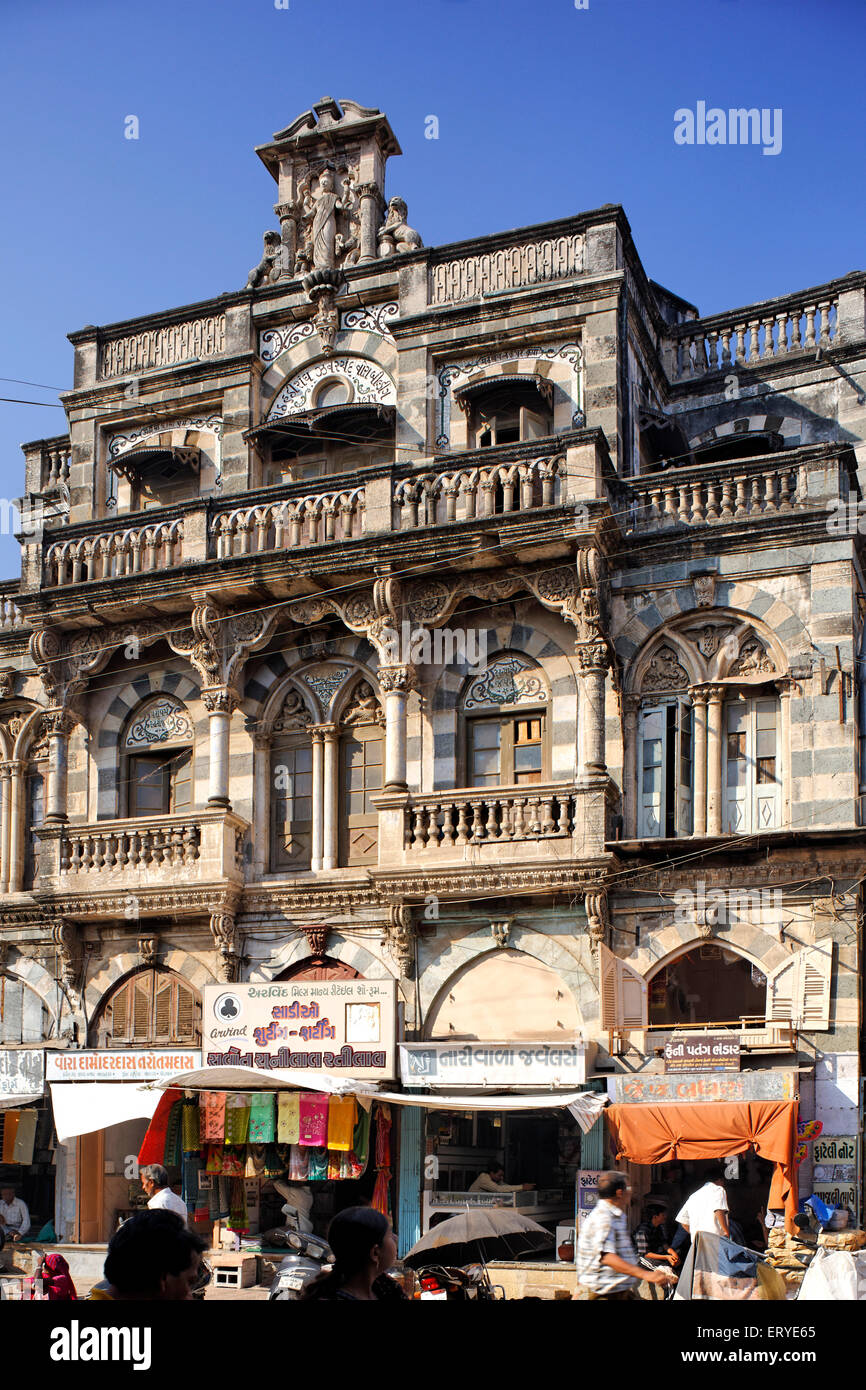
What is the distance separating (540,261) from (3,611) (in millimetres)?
10849

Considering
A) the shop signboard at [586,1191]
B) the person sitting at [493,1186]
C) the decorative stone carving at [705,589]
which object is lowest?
the person sitting at [493,1186]

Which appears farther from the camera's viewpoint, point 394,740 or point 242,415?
point 242,415

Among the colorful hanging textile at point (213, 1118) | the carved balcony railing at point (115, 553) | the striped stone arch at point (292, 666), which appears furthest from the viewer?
the carved balcony railing at point (115, 553)

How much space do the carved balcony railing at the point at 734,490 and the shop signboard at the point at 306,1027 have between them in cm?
744

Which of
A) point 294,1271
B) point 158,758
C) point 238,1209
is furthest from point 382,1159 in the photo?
point 158,758

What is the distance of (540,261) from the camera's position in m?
22.1

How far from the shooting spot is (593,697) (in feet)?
65.0

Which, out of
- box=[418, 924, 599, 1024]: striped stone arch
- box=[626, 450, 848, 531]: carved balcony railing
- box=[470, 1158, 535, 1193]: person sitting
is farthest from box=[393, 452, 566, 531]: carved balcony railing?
box=[470, 1158, 535, 1193]: person sitting

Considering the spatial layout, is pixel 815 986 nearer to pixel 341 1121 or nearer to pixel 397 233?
pixel 341 1121

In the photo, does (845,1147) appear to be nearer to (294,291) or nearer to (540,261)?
(540,261)

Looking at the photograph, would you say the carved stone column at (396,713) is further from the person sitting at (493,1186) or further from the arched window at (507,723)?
the person sitting at (493,1186)

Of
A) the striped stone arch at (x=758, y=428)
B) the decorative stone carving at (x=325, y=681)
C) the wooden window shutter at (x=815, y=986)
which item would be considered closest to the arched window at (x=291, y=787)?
the decorative stone carving at (x=325, y=681)

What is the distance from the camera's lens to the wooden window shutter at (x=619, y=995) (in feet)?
61.0
